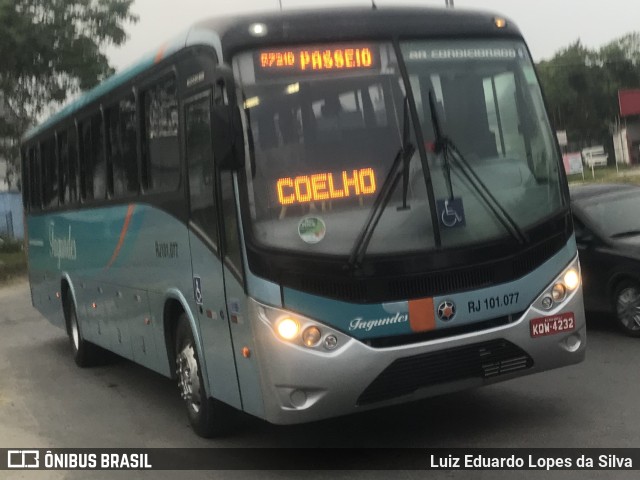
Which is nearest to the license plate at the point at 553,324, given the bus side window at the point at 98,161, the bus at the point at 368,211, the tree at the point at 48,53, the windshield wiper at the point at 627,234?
the bus at the point at 368,211

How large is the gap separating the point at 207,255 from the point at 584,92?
95.9 meters

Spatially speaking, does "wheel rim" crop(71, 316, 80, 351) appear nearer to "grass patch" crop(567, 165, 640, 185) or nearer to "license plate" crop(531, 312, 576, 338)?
"license plate" crop(531, 312, 576, 338)

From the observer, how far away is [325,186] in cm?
662

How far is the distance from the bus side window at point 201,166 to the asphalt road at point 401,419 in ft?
5.91

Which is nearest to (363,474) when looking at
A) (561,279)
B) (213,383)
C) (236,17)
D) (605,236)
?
(213,383)

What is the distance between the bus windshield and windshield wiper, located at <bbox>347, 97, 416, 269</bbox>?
0.02 m

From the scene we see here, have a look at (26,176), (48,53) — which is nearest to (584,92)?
(48,53)

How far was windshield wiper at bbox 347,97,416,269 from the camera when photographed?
21.2 ft

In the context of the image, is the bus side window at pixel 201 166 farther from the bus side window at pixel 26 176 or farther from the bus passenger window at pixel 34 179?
the bus side window at pixel 26 176

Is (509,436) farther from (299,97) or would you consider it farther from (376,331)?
(299,97)

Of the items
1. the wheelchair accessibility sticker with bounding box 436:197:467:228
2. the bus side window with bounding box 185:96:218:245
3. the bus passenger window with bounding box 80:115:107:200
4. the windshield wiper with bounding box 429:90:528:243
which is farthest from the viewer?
the bus passenger window with bounding box 80:115:107:200

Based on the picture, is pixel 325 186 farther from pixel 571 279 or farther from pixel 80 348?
pixel 80 348

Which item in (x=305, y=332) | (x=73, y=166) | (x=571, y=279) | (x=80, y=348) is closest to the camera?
(x=305, y=332)

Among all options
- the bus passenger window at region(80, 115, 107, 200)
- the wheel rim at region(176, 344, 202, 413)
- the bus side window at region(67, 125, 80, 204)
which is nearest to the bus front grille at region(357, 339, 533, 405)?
the wheel rim at region(176, 344, 202, 413)
